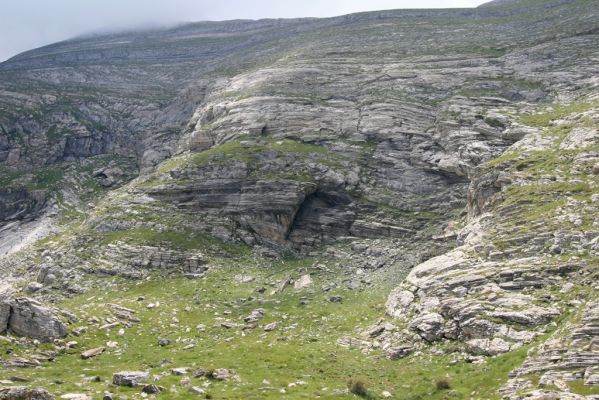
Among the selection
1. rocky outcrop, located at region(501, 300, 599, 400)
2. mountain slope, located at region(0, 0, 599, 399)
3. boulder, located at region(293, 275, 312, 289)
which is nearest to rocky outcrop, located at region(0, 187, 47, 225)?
mountain slope, located at region(0, 0, 599, 399)

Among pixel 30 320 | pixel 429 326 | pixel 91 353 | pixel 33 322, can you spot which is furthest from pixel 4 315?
pixel 429 326

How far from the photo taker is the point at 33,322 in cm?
Result: 3712

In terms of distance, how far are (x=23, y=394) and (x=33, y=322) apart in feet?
47.8

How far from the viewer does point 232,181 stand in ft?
243

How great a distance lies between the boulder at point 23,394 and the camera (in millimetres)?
23781

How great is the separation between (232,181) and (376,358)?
4439cm

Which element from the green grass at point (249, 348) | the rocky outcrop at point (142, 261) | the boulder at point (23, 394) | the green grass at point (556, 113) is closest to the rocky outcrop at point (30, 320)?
the green grass at point (249, 348)

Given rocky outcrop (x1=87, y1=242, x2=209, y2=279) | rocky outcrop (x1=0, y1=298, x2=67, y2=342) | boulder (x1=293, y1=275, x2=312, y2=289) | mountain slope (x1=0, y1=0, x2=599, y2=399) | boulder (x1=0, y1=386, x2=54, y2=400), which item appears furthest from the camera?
rocky outcrop (x1=87, y1=242, x2=209, y2=279)

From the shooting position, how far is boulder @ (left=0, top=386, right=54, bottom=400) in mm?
23781

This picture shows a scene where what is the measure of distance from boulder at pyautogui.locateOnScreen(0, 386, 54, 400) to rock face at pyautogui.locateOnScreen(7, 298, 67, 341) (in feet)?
44.5

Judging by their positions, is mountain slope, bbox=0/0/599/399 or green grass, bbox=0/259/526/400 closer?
green grass, bbox=0/259/526/400

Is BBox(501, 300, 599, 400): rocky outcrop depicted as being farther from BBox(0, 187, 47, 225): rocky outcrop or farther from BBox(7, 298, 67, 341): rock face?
BBox(0, 187, 47, 225): rocky outcrop

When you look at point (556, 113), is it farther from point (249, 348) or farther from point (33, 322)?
point (33, 322)

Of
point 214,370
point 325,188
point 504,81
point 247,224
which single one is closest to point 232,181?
point 247,224
